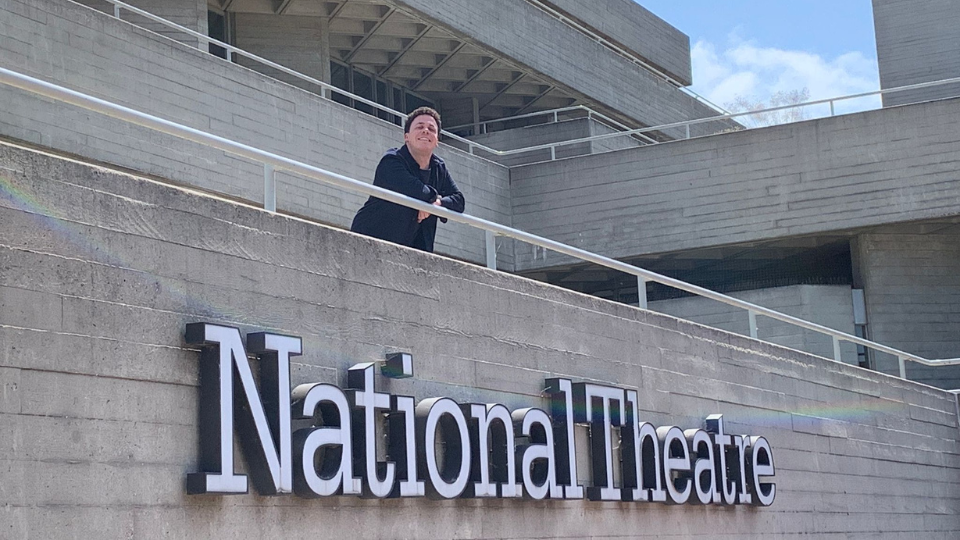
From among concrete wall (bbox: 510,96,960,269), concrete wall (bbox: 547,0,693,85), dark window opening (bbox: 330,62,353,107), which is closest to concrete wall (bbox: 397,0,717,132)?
concrete wall (bbox: 547,0,693,85)

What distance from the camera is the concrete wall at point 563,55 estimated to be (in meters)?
25.0

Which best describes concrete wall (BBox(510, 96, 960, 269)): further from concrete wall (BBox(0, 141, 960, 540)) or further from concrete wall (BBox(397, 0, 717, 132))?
concrete wall (BBox(0, 141, 960, 540))

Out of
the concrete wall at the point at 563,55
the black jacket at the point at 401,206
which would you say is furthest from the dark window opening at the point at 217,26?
the black jacket at the point at 401,206

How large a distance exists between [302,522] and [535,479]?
8.11ft

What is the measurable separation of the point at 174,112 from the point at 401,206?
25.9 feet

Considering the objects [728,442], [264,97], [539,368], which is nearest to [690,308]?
[264,97]

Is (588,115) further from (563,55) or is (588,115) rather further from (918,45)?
(918,45)

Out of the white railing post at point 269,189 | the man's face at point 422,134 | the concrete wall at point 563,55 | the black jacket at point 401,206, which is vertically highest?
the concrete wall at point 563,55

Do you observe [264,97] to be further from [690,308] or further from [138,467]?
[138,467]

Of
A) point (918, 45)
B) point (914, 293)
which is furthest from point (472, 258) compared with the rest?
point (918, 45)

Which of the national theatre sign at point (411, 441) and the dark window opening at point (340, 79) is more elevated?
the dark window opening at point (340, 79)

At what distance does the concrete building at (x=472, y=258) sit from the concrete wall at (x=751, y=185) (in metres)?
0.04

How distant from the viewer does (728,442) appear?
11648 mm

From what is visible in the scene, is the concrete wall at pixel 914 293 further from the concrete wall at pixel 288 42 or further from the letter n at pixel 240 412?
the letter n at pixel 240 412
